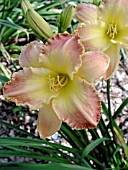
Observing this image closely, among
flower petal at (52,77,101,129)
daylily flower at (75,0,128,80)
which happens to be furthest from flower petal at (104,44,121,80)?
flower petal at (52,77,101,129)

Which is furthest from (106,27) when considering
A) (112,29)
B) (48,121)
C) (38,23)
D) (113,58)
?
(48,121)

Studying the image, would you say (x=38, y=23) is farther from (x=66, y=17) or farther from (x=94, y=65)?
(x=94, y=65)

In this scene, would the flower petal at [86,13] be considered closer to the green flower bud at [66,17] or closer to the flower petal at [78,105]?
the green flower bud at [66,17]

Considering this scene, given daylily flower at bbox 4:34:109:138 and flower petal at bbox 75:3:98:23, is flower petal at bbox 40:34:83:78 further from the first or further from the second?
flower petal at bbox 75:3:98:23

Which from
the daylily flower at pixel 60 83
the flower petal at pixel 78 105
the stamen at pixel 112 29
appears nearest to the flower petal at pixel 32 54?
the daylily flower at pixel 60 83

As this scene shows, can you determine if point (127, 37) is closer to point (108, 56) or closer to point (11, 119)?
point (108, 56)

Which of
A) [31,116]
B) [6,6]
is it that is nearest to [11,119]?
[31,116]
